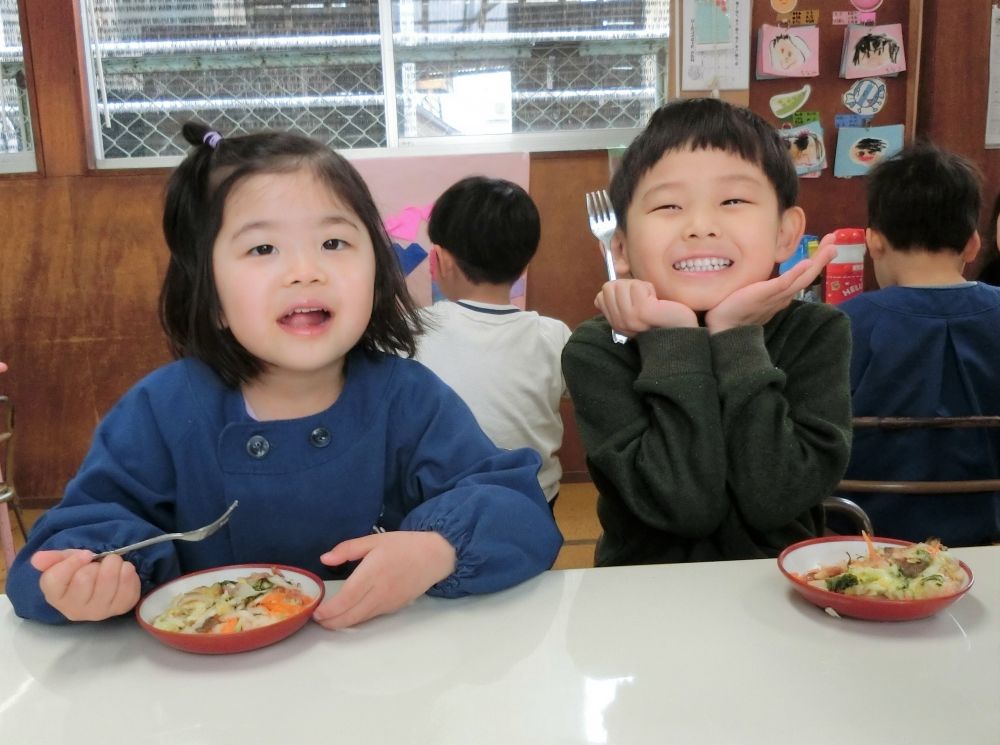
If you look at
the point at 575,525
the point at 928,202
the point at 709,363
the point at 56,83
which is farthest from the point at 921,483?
the point at 56,83

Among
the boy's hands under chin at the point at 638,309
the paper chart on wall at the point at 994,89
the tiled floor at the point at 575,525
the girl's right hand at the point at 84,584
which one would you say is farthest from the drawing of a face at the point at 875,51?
the girl's right hand at the point at 84,584

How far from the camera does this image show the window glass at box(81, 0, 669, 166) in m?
3.25

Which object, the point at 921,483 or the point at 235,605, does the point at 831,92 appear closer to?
the point at 921,483

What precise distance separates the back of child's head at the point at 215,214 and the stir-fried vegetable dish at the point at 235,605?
0.34 m

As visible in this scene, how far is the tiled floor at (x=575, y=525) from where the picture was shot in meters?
2.67

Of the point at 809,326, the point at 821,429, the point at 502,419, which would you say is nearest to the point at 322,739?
the point at 821,429

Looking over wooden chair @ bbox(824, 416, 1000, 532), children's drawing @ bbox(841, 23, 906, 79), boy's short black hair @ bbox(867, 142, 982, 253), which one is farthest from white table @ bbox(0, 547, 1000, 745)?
children's drawing @ bbox(841, 23, 906, 79)

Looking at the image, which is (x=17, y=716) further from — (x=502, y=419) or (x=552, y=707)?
(x=502, y=419)

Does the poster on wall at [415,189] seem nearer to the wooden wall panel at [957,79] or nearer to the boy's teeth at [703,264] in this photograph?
the wooden wall panel at [957,79]

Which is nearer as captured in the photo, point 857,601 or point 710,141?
point 857,601

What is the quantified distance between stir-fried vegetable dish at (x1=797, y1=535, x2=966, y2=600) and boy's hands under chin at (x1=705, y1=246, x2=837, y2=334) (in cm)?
37

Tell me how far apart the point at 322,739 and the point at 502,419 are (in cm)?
139

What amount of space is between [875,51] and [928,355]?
1881 mm

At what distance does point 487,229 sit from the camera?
83.4 inches
